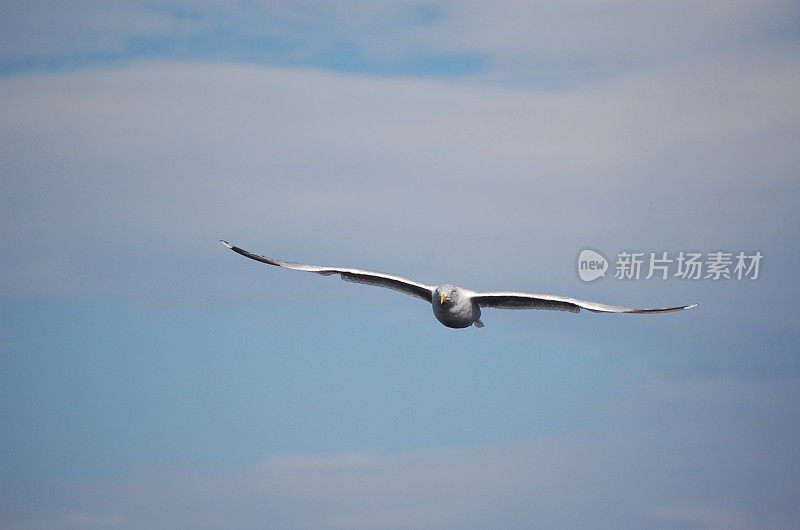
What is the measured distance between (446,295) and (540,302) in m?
5.63

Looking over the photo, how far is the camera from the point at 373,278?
72.6 meters

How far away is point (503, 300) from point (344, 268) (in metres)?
10.6

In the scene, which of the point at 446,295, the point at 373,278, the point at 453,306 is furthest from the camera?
the point at 373,278

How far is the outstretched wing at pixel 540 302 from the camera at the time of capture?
221 feet

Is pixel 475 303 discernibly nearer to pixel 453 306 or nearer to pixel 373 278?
pixel 453 306

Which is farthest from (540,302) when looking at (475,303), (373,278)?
(373,278)

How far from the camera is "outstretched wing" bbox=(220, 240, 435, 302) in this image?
70562mm

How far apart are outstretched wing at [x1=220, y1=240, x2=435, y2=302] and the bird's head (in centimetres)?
231

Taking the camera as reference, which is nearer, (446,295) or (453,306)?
(446,295)

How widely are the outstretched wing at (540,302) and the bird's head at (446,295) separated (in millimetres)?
1472

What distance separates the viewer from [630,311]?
66.9 m

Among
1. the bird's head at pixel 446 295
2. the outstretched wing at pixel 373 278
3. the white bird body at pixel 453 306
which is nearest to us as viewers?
the bird's head at pixel 446 295

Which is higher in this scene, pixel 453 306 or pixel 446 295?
pixel 446 295

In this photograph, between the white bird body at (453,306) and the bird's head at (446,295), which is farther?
the white bird body at (453,306)
